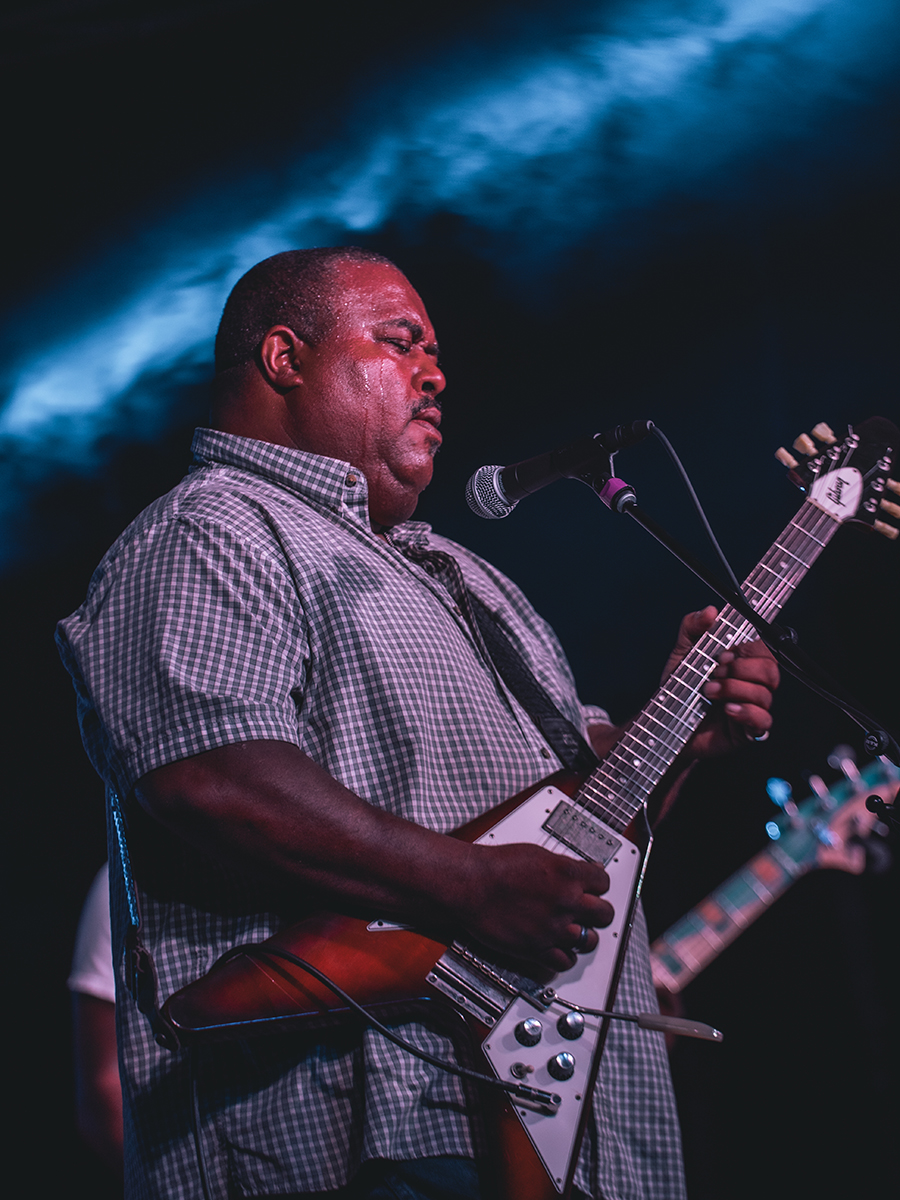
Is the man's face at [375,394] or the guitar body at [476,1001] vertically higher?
the man's face at [375,394]

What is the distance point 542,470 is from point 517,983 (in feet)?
2.84

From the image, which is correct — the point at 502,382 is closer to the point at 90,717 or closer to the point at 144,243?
the point at 144,243

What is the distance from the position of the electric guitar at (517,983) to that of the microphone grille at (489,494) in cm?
51

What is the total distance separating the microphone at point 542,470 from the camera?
149cm

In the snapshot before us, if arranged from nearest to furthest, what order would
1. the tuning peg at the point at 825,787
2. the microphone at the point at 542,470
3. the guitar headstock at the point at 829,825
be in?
the microphone at the point at 542,470, the tuning peg at the point at 825,787, the guitar headstock at the point at 829,825

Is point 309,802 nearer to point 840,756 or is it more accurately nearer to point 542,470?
point 542,470

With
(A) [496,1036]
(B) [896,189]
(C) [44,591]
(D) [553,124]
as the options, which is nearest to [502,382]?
(D) [553,124]

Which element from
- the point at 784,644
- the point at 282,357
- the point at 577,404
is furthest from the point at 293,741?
the point at 577,404

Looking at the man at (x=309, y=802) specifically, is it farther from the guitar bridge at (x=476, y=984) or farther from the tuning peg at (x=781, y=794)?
the tuning peg at (x=781, y=794)

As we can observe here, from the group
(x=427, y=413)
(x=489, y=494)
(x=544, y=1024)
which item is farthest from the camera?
(x=427, y=413)

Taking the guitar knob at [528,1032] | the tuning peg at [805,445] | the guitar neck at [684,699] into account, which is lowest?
the guitar knob at [528,1032]

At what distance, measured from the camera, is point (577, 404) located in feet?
9.63

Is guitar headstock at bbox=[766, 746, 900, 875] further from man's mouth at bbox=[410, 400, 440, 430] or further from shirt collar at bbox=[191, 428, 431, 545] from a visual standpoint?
shirt collar at bbox=[191, 428, 431, 545]

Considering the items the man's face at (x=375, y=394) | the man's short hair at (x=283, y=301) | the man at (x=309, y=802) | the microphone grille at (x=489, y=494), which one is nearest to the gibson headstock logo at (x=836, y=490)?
the man at (x=309, y=802)
